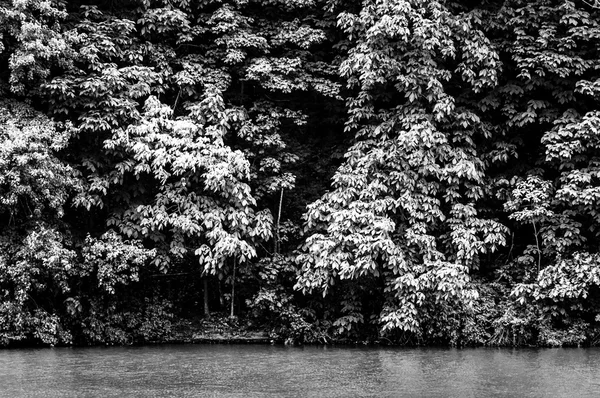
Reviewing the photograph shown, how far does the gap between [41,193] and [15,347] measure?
349 cm

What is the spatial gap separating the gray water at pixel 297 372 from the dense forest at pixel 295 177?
1304 millimetres

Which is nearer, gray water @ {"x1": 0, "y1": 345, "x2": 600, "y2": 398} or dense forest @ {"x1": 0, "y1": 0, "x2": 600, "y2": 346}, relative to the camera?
gray water @ {"x1": 0, "y1": 345, "x2": 600, "y2": 398}

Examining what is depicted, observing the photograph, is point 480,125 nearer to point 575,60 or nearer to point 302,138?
point 575,60

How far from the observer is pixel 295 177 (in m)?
19.0

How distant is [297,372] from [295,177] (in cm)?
753

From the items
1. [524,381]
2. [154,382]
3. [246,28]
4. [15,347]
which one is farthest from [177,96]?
[524,381]

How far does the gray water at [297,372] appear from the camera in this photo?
10.4 meters

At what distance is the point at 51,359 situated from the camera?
1395 centimetres

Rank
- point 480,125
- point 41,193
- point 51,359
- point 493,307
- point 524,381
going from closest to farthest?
1. point 524,381
2. point 51,359
3. point 41,193
4. point 493,307
5. point 480,125

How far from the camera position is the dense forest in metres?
15.8

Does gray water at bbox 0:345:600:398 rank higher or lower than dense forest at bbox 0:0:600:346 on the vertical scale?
lower

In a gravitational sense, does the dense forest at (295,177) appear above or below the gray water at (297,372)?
above

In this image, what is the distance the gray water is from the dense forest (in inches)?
51.3

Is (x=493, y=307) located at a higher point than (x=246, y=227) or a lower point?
lower
